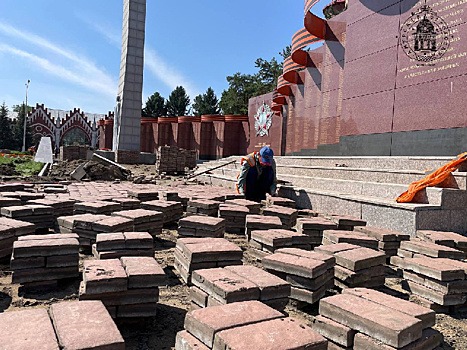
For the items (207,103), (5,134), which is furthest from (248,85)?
(5,134)

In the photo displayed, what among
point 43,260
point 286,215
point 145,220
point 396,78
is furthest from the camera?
point 396,78

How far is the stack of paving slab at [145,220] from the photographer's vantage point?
4.93 m

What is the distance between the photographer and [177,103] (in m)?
63.0

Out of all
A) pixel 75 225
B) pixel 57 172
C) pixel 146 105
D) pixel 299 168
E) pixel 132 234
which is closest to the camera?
pixel 132 234

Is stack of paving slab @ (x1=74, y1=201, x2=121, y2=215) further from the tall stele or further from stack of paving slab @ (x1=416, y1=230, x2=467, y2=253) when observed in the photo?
the tall stele

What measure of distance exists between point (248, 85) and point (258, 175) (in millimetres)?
39935

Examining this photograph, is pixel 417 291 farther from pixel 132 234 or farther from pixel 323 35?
pixel 323 35

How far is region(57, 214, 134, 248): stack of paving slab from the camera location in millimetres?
4383

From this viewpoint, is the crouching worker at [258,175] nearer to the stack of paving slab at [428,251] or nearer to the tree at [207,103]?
the stack of paving slab at [428,251]

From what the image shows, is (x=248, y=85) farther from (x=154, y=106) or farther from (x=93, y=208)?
(x=93, y=208)

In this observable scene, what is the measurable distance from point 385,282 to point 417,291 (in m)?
0.50

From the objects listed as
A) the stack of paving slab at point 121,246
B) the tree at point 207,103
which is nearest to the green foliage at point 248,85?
the tree at point 207,103

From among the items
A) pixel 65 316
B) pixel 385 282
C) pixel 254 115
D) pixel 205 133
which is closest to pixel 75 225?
pixel 65 316

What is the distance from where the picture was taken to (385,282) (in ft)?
13.4
